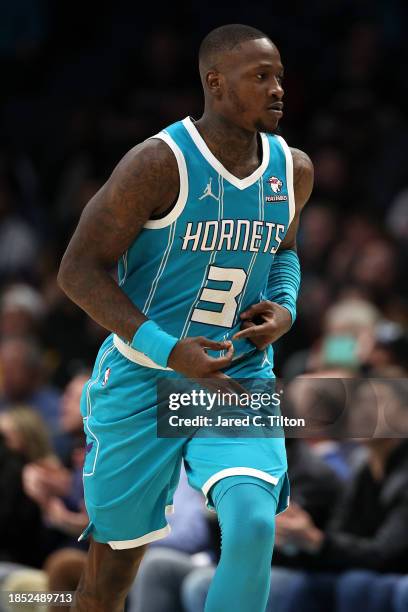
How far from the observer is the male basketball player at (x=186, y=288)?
4.12 metres

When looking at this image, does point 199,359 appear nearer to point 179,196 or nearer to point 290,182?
point 179,196

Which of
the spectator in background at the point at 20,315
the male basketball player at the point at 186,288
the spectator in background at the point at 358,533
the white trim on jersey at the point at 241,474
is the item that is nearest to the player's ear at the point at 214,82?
the male basketball player at the point at 186,288

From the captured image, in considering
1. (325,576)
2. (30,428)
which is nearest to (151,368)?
(325,576)

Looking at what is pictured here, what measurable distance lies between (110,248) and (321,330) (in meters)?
4.67

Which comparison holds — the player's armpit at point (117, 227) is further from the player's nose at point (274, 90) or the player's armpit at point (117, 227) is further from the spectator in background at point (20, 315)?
the spectator in background at point (20, 315)

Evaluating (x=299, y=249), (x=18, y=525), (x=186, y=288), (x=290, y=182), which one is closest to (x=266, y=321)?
(x=186, y=288)

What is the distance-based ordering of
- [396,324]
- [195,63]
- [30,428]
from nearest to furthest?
[30,428] → [396,324] → [195,63]

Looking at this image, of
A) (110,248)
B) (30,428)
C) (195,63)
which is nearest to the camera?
(110,248)

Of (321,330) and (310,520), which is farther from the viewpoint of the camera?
(321,330)

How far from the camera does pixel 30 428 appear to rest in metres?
7.01

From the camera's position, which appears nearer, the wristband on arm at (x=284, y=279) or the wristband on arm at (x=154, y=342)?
the wristband on arm at (x=154, y=342)

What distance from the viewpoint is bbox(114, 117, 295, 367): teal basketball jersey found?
166 inches

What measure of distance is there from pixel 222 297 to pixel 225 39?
32.3 inches

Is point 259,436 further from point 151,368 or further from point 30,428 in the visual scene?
point 30,428
